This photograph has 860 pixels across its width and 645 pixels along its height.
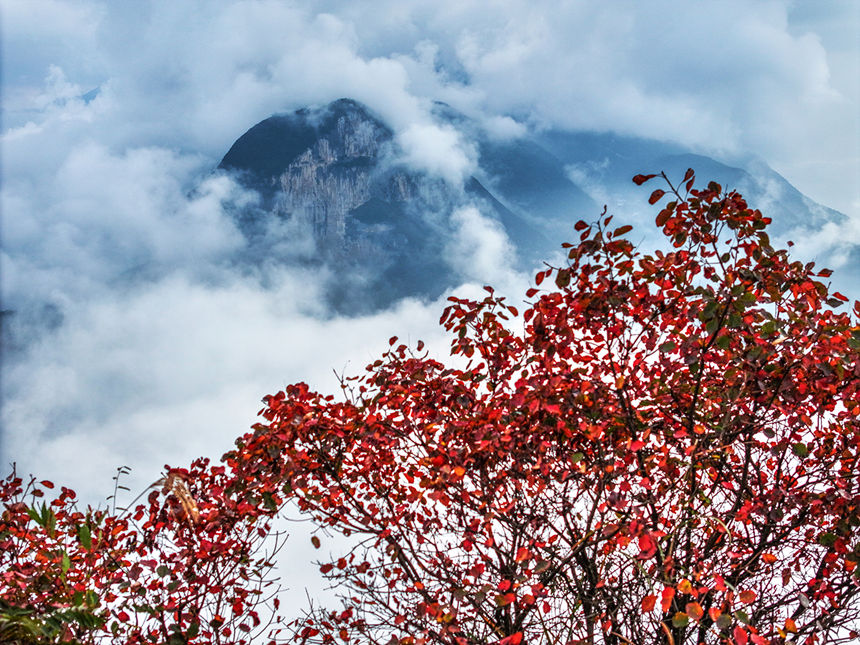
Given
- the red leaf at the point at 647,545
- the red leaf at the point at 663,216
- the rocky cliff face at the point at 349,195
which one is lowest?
the red leaf at the point at 647,545

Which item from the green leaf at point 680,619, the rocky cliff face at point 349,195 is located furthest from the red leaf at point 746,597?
the rocky cliff face at point 349,195

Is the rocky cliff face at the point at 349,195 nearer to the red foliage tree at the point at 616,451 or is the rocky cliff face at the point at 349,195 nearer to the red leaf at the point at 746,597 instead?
the red foliage tree at the point at 616,451

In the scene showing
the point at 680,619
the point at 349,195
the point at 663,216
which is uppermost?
the point at 349,195

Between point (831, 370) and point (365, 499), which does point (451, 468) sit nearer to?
point (365, 499)

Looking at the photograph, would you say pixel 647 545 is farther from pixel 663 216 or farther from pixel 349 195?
pixel 349 195

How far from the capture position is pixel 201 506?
4559 millimetres

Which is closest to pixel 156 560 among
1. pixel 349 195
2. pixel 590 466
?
pixel 590 466

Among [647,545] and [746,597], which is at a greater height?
[647,545]

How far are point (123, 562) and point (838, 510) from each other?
17.8ft

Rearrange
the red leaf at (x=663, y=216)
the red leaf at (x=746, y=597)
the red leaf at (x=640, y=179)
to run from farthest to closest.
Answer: the red leaf at (x=663, y=216)
the red leaf at (x=640, y=179)
the red leaf at (x=746, y=597)

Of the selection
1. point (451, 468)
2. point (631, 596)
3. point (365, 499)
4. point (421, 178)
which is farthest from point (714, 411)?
point (421, 178)

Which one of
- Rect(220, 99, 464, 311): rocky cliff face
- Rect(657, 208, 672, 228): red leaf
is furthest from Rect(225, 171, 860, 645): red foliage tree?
Rect(220, 99, 464, 311): rocky cliff face

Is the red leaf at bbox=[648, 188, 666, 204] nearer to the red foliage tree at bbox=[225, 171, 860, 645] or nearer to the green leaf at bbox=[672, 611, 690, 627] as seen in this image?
the red foliage tree at bbox=[225, 171, 860, 645]

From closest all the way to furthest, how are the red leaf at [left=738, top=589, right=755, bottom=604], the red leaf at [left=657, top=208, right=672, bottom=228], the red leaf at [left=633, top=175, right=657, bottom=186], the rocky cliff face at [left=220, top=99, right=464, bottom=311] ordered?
the red leaf at [left=738, top=589, right=755, bottom=604] < the red leaf at [left=633, top=175, right=657, bottom=186] < the red leaf at [left=657, top=208, right=672, bottom=228] < the rocky cliff face at [left=220, top=99, right=464, bottom=311]
